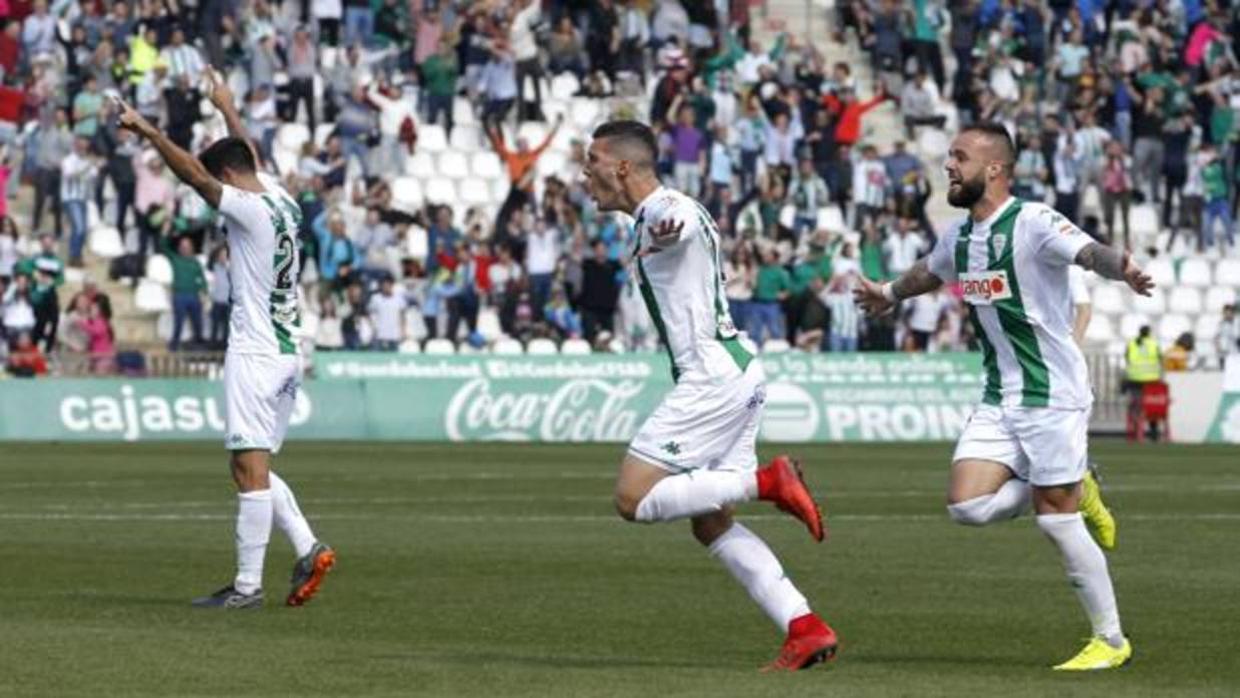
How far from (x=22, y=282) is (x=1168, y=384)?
1700cm

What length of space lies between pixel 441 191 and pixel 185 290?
731cm

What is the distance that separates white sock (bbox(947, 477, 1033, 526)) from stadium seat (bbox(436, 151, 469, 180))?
125ft

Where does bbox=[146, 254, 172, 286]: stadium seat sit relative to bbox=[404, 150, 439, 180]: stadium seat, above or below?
below

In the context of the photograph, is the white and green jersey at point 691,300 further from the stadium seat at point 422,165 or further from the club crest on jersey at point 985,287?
the stadium seat at point 422,165

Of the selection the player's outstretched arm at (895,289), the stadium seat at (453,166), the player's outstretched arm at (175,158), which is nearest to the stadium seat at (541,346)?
the stadium seat at (453,166)

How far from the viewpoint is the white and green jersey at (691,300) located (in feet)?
44.4

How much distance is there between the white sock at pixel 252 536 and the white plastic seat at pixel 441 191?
34.1 metres

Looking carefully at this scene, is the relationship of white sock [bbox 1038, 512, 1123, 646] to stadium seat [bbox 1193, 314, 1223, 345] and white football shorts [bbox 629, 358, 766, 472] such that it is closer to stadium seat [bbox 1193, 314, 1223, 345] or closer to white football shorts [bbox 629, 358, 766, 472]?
white football shorts [bbox 629, 358, 766, 472]

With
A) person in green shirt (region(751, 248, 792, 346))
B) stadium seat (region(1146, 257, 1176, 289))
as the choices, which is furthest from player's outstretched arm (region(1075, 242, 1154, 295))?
stadium seat (region(1146, 257, 1176, 289))

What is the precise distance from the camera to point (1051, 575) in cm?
1952

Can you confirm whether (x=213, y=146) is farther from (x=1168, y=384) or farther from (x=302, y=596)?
(x=1168, y=384)

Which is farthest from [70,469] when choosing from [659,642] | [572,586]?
[659,642]

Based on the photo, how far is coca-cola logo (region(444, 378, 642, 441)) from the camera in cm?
4475

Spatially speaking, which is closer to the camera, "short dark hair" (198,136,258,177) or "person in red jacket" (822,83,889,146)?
"short dark hair" (198,136,258,177)
